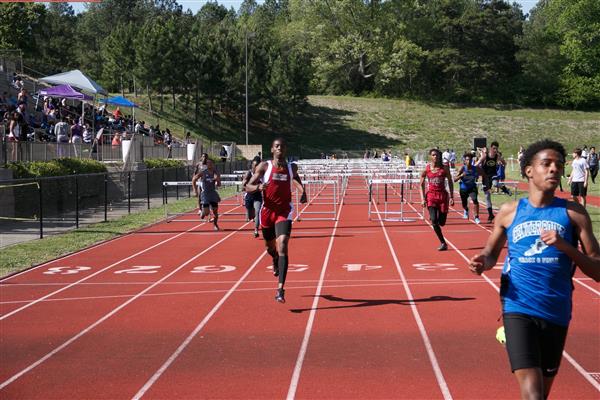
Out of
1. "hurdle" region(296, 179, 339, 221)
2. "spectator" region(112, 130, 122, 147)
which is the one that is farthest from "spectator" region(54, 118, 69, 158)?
"hurdle" region(296, 179, 339, 221)

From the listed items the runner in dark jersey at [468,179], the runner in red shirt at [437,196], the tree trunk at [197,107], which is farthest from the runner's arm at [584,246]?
the tree trunk at [197,107]

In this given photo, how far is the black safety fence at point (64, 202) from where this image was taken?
18.1m

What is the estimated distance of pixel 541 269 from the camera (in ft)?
14.5

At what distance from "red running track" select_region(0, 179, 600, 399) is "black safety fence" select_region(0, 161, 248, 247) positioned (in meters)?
4.25

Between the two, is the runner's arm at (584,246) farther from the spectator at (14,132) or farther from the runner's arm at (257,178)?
the spectator at (14,132)

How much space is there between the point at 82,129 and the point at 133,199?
431 centimetres

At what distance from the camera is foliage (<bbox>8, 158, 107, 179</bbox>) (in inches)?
844

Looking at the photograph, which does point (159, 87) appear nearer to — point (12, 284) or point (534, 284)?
point (12, 284)

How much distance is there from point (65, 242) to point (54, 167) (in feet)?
25.5

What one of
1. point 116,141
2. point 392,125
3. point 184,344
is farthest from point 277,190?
point 392,125

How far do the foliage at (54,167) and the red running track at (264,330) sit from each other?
7828mm

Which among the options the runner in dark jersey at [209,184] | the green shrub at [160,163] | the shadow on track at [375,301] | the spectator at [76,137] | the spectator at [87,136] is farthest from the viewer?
the green shrub at [160,163]

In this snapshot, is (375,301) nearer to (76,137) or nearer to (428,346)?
(428,346)

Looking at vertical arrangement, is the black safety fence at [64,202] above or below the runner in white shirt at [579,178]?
below
